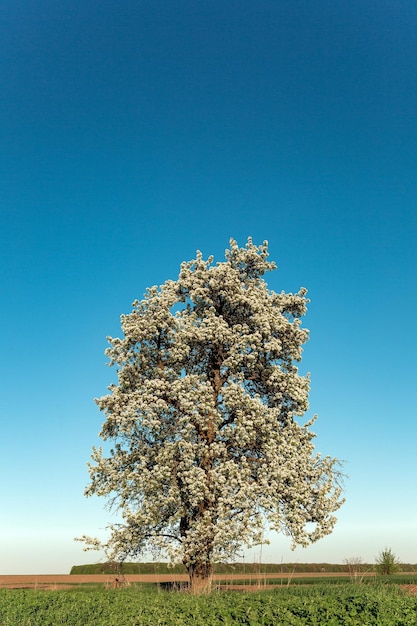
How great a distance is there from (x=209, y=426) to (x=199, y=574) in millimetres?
5796

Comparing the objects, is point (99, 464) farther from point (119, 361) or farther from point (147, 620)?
point (147, 620)

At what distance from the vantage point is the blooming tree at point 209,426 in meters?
22.4

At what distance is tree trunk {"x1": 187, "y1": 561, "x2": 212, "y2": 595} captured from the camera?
910 inches

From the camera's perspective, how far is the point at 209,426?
936 inches

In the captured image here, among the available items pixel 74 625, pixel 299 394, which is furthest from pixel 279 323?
pixel 74 625

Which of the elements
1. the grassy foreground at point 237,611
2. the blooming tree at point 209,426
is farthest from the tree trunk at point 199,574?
the grassy foreground at point 237,611

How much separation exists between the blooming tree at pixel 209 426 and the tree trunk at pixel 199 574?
0.14 ft

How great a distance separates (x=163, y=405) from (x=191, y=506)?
4.08 metres

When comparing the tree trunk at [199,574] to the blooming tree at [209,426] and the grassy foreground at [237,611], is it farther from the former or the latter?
the grassy foreground at [237,611]

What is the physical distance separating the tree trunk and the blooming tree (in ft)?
0.14

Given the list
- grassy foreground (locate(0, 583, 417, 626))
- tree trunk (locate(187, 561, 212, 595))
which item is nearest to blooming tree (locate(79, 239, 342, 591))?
tree trunk (locate(187, 561, 212, 595))

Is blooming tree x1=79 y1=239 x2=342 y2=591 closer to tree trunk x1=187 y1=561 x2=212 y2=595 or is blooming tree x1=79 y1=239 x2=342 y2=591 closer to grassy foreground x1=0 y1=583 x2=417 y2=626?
tree trunk x1=187 y1=561 x2=212 y2=595

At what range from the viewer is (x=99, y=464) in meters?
24.9

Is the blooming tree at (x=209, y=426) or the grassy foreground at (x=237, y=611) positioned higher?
the blooming tree at (x=209, y=426)
